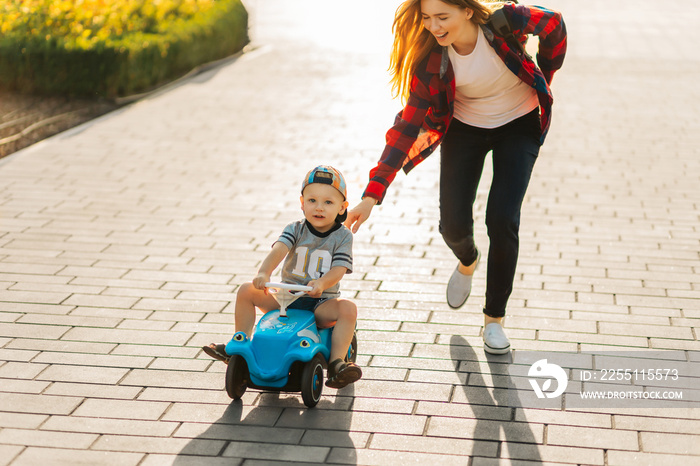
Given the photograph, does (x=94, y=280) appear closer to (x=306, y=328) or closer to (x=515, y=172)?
(x=306, y=328)

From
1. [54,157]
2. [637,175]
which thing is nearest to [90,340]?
[54,157]

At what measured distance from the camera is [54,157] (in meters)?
8.86

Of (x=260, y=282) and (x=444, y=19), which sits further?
(x=444, y=19)

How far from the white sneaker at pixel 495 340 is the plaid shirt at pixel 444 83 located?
3.00 feet

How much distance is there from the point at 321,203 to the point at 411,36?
1.01m

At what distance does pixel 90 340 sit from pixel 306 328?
1401 mm

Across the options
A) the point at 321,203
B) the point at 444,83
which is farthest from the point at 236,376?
the point at 444,83

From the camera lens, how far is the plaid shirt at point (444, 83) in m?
4.28

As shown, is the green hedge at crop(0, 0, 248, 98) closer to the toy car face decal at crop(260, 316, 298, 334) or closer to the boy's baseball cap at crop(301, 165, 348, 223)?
the boy's baseball cap at crop(301, 165, 348, 223)

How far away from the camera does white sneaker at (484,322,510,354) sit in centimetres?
450

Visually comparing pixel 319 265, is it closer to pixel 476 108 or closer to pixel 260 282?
pixel 260 282

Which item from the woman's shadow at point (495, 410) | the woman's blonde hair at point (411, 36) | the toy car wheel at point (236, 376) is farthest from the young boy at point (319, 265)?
the woman's blonde hair at point (411, 36)

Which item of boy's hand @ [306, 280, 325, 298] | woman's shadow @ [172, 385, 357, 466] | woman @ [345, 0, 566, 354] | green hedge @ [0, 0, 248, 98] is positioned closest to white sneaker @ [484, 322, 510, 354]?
woman @ [345, 0, 566, 354]

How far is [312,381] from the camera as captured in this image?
12.6 feet
